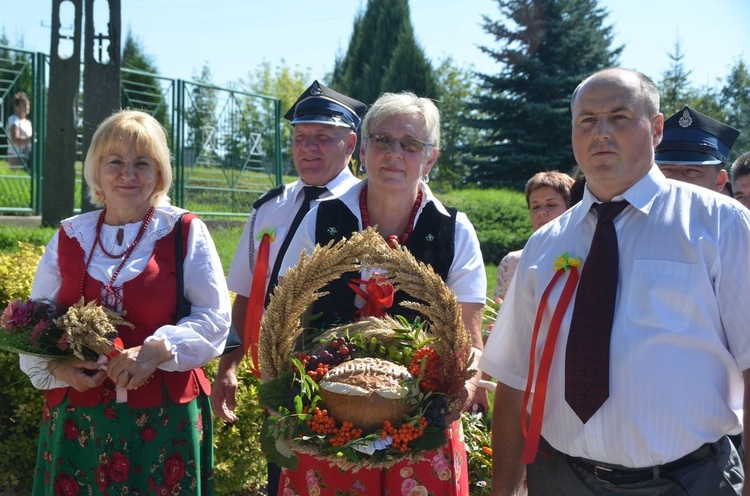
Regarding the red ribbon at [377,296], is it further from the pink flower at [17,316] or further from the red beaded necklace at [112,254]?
the pink flower at [17,316]

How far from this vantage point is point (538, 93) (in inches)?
1067

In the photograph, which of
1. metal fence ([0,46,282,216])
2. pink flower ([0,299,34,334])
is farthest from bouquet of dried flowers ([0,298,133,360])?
metal fence ([0,46,282,216])

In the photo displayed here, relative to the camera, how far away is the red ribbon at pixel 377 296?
310cm

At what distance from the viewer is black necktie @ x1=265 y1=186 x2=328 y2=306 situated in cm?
402

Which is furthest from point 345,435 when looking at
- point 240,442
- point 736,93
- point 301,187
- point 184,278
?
point 736,93

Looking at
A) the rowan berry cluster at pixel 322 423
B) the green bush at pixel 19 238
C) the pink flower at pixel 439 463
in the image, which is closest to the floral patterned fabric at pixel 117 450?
the rowan berry cluster at pixel 322 423

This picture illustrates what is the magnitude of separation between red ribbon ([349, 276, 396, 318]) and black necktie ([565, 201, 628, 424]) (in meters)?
0.79

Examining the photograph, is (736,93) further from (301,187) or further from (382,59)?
(301,187)

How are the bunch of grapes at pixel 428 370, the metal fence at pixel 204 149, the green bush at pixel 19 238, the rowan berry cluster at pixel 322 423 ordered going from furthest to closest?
the metal fence at pixel 204 149 → the green bush at pixel 19 238 → the bunch of grapes at pixel 428 370 → the rowan berry cluster at pixel 322 423

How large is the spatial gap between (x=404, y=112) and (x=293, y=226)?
1134 mm

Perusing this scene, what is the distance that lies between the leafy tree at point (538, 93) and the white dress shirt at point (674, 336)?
2386cm

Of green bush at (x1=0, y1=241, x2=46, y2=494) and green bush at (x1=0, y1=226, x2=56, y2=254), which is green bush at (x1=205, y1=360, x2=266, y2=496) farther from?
green bush at (x1=0, y1=226, x2=56, y2=254)

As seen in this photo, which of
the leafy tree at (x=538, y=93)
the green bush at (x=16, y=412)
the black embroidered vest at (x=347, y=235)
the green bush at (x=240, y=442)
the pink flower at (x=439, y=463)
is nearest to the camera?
the pink flower at (x=439, y=463)

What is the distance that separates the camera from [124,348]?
329cm
